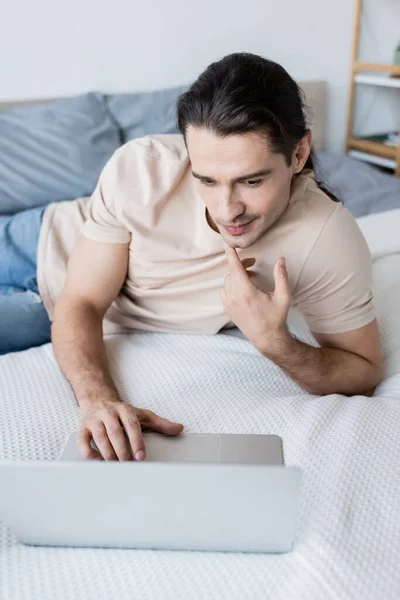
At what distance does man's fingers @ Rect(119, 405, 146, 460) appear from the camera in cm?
82

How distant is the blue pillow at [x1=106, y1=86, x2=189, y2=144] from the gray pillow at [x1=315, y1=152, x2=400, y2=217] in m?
Answer: 0.61

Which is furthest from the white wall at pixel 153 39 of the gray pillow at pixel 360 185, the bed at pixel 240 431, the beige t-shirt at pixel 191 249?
the bed at pixel 240 431

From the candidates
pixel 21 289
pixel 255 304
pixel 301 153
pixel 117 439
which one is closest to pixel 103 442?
pixel 117 439

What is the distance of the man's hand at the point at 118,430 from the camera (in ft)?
2.71

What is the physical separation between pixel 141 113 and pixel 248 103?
148 centimetres

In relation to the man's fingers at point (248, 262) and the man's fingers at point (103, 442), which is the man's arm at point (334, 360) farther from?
the man's fingers at point (103, 442)

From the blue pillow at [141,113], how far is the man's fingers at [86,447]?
1.70m

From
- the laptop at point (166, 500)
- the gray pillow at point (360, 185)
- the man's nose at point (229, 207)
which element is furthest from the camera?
the gray pillow at point (360, 185)

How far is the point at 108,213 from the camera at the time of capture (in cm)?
124

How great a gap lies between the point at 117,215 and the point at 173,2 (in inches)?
64.5

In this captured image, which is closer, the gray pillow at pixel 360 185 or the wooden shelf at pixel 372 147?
the gray pillow at pixel 360 185

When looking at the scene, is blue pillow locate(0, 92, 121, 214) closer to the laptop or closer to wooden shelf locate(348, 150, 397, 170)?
wooden shelf locate(348, 150, 397, 170)

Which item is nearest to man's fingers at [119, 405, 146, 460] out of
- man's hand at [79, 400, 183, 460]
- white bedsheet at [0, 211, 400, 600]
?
man's hand at [79, 400, 183, 460]

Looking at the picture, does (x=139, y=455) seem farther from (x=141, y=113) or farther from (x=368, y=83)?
(x=368, y=83)
